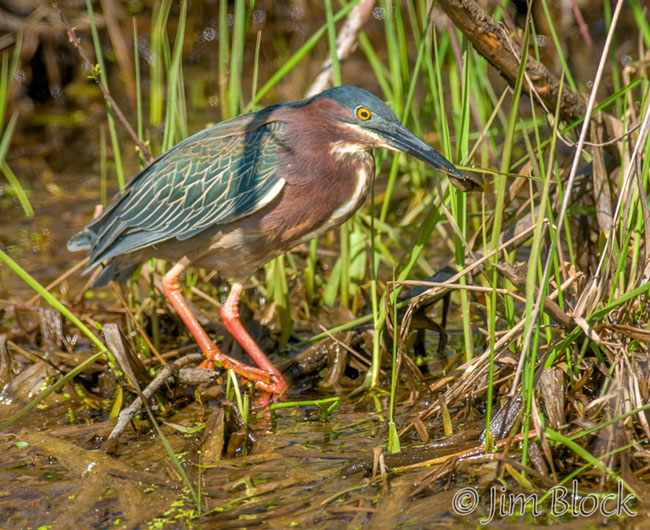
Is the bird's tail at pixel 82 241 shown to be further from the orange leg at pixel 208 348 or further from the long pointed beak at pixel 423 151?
the long pointed beak at pixel 423 151

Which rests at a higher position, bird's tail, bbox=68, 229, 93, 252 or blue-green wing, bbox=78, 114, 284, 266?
blue-green wing, bbox=78, 114, 284, 266

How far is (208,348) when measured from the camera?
4156mm

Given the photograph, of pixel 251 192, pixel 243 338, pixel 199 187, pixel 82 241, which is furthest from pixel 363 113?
pixel 82 241

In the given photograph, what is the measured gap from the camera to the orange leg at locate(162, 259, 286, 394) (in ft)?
13.3

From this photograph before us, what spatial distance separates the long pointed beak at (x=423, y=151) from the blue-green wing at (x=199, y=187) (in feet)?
1.88

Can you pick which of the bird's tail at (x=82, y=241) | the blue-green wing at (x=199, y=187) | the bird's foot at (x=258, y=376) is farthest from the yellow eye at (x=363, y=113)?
the bird's tail at (x=82, y=241)

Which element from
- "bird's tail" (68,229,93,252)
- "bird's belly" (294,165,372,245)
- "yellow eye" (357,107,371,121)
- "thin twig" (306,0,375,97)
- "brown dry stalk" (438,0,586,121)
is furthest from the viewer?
"thin twig" (306,0,375,97)

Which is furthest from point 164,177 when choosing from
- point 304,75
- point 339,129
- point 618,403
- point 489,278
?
point 304,75

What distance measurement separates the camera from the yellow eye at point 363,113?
3789 millimetres

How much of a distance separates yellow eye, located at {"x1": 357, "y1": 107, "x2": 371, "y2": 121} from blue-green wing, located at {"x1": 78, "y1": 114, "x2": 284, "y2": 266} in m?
0.45

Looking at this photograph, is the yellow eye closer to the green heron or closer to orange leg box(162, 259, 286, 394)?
the green heron

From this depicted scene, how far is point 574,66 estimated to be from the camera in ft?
28.8

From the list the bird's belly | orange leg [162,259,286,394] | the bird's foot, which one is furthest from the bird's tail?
the bird's belly

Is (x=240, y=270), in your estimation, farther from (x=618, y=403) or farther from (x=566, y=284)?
(x=618, y=403)
